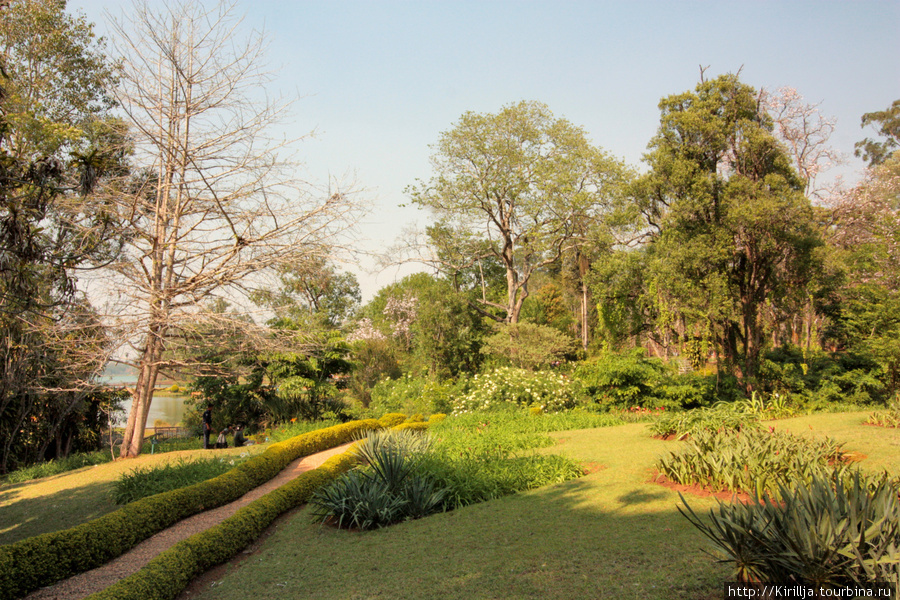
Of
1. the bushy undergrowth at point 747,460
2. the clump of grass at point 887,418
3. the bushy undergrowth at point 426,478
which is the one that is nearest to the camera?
the bushy undergrowth at point 747,460

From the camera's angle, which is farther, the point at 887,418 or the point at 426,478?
the point at 887,418

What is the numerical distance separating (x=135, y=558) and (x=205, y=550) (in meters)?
0.90

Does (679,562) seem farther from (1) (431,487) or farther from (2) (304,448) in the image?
(2) (304,448)

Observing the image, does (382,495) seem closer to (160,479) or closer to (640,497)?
(640,497)

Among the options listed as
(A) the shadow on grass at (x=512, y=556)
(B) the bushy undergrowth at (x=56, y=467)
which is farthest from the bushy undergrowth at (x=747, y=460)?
(B) the bushy undergrowth at (x=56, y=467)

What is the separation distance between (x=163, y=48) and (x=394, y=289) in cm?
2864

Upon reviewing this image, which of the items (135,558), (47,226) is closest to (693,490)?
(135,558)

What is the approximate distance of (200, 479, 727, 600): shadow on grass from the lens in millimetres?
4219

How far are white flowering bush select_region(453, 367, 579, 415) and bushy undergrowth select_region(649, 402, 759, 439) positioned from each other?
19.7 feet

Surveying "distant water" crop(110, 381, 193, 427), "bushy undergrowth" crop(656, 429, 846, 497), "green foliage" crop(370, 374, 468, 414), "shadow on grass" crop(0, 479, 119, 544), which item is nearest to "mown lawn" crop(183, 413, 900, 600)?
"bushy undergrowth" crop(656, 429, 846, 497)

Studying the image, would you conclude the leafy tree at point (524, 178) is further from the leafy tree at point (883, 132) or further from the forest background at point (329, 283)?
the leafy tree at point (883, 132)

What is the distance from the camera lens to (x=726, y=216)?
46.5ft

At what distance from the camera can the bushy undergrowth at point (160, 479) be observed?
8617mm

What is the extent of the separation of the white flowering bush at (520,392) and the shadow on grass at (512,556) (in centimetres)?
905
